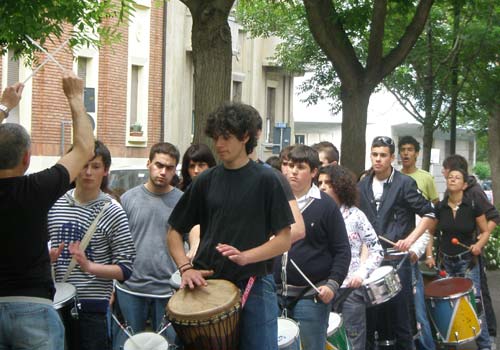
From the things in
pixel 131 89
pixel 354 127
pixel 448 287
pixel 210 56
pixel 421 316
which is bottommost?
pixel 421 316

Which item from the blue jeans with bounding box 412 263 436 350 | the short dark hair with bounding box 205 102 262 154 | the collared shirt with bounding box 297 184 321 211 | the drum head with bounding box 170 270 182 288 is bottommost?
the blue jeans with bounding box 412 263 436 350

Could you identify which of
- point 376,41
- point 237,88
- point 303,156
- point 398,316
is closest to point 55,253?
point 303,156

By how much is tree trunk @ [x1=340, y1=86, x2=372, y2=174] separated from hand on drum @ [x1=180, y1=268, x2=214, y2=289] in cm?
1077

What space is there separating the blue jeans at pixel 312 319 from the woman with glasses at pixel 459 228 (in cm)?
453

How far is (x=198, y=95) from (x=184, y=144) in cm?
2143

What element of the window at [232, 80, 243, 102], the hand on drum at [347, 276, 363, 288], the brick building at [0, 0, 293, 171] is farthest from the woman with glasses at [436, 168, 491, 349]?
the window at [232, 80, 243, 102]

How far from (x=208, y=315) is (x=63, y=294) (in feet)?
3.46

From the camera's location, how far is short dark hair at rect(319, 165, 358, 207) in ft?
30.9

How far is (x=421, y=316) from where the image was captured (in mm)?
11188

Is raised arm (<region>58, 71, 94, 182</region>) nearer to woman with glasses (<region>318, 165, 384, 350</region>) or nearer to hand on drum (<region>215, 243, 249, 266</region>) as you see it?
hand on drum (<region>215, 243, 249, 266</region>)

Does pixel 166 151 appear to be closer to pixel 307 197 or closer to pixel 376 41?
pixel 307 197

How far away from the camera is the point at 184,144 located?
3366 centimetres

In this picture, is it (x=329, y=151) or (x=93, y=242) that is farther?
(x=329, y=151)

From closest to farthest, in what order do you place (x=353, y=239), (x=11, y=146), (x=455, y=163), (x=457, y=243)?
(x=11, y=146) → (x=353, y=239) → (x=457, y=243) → (x=455, y=163)
